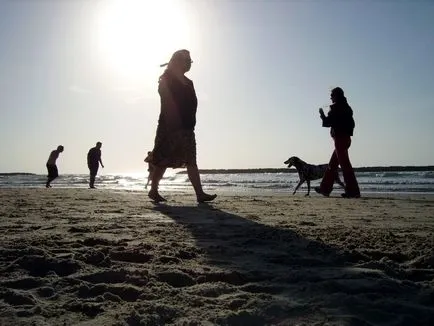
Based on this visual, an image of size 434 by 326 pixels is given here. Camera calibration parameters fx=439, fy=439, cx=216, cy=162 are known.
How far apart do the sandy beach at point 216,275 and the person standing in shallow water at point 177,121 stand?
2.74 m

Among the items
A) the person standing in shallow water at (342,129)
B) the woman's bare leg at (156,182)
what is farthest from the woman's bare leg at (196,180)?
the person standing in shallow water at (342,129)

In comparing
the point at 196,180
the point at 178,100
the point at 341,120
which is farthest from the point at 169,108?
the point at 341,120

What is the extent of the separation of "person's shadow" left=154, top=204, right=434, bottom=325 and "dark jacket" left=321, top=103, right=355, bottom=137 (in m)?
5.60

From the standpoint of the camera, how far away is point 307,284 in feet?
6.84

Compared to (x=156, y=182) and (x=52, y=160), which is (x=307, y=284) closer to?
(x=156, y=182)

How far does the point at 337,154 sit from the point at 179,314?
7322 millimetres

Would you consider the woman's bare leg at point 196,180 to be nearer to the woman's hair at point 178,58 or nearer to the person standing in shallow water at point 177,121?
the person standing in shallow water at point 177,121

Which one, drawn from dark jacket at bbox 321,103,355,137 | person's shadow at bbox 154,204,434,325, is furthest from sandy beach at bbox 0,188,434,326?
dark jacket at bbox 321,103,355,137

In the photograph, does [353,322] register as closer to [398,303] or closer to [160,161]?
[398,303]

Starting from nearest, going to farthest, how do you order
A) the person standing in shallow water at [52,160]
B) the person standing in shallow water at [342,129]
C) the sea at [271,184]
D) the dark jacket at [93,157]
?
Result: the person standing in shallow water at [342,129] → the sea at [271,184] → the person standing in shallow water at [52,160] → the dark jacket at [93,157]

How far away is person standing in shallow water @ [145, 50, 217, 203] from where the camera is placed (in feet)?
21.7

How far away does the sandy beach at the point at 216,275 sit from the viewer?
68.4 inches

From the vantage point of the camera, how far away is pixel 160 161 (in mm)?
6629

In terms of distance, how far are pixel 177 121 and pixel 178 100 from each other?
32 cm
